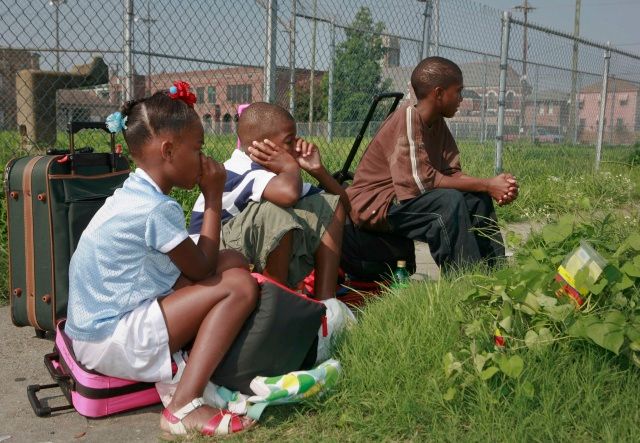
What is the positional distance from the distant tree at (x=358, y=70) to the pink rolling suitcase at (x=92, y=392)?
4.68 meters

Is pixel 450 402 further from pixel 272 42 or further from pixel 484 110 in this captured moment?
pixel 484 110

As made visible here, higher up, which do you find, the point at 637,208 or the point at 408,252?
the point at 637,208

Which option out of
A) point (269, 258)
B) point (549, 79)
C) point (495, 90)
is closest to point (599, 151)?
point (549, 79)

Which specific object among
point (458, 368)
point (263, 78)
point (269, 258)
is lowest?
point (458, 368)

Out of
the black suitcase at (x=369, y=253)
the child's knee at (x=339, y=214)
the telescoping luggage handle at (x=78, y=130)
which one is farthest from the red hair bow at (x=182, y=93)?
the black suitcase at (x=369, y=253)

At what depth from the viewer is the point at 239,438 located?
2.31 m

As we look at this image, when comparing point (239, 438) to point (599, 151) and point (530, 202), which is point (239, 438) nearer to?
point (530, 202)

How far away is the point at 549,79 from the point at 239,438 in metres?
9.20

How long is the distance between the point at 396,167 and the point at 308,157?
68 cm

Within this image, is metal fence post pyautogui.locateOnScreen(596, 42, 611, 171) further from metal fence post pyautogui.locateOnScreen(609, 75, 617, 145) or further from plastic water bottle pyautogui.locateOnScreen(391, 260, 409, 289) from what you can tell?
plastic water bottle pyautogui.locateOnScreen(391, 260, 409, 289)

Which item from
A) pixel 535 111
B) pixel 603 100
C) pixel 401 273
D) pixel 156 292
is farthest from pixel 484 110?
pixel 156 292

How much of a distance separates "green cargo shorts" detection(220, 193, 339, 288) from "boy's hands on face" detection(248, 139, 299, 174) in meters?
→ 0.18

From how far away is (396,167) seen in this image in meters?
3.79

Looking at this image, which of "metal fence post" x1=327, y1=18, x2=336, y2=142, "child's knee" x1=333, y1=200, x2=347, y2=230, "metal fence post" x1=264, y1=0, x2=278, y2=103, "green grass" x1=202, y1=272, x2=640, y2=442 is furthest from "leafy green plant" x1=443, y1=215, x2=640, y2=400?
"metal fence post" x1=327, y1=18, x2=336, y2=142
